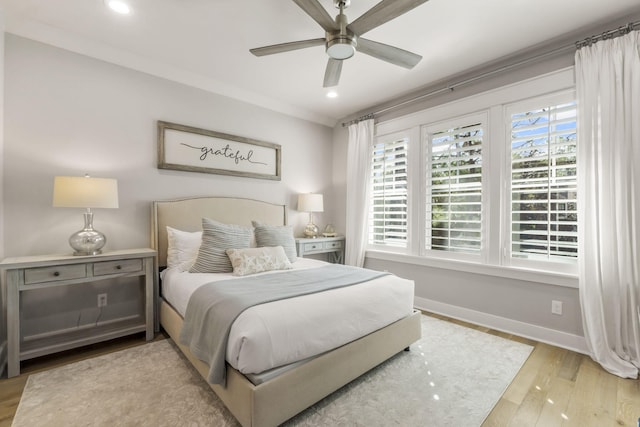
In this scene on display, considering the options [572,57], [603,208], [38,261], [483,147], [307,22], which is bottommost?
[38,261]

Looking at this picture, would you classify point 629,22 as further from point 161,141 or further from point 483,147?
point 161,141

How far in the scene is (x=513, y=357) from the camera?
2416 mm

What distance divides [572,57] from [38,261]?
186 inches

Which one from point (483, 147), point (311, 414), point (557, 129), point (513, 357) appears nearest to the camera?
point (311, 414)

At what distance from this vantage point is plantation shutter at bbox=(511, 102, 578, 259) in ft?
8.41

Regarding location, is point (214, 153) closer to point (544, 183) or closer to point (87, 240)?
point (87, 240)

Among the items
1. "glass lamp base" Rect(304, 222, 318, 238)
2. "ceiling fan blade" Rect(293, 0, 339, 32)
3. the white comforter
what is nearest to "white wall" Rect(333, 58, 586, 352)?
"glass lamp base" Rect(304, 222, 318, 238)

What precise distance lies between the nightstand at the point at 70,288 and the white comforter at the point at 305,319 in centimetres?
49

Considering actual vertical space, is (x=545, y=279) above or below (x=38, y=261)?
below

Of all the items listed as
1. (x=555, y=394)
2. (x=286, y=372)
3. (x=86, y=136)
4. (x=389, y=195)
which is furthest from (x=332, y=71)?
(x=555, y=394)

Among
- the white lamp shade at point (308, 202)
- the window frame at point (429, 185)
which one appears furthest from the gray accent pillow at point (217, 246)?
the window frame at point (429, 185)

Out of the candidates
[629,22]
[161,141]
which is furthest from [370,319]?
[629,22]

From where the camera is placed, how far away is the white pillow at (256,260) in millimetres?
2627

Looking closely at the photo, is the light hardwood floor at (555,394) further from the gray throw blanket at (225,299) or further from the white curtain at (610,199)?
the gray throw blanket at (225,299)
